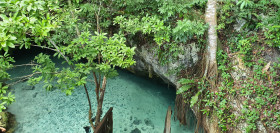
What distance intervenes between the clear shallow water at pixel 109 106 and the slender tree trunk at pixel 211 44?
7.42 feet

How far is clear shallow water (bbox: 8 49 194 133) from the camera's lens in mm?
6375

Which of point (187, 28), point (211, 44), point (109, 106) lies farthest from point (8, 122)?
point (211, 44)

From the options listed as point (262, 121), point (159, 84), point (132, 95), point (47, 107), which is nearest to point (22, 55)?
point (47, 107)

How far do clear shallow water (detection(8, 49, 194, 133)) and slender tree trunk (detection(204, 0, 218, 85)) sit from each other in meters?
2.26

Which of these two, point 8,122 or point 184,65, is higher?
point 184,65

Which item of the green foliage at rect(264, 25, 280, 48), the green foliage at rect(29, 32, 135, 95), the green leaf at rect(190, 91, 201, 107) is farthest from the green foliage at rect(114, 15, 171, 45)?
the green foliage at rect(264, 25, 280, 48)

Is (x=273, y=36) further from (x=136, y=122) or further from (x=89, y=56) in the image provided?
(x=136, y=122)

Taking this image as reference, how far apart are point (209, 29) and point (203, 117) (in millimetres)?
2203

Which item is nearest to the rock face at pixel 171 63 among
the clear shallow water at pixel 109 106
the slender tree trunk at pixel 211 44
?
the slender tree trunk at pixel 211 44

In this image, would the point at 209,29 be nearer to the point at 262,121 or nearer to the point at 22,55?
the point at 262,121

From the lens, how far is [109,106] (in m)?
7.02

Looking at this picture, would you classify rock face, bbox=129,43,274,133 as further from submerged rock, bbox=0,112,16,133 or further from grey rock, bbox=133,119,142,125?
submerged rock, bbox=0,112,16,133

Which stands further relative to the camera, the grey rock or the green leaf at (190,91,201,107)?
the grey rock

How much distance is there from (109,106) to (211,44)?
4.06 m
